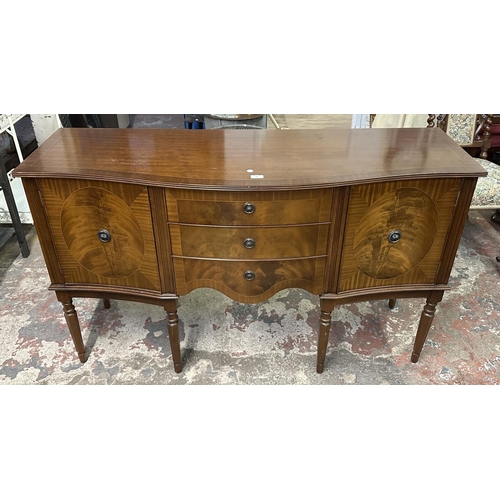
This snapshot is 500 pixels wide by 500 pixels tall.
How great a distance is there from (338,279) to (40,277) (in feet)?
5.80

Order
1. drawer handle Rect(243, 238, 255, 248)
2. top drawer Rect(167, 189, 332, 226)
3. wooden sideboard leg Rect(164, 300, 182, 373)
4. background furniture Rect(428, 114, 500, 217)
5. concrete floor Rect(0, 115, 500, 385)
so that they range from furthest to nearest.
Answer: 1. background furniture Rect(428, 114, 500, 217)
2. concrete floor Rect(0, 115, 500, 385)
3. wooden sideboard leg Rect(164, 300, 182, 373)
4. drawer handle Rect(243, 238, 255, 248)
5. top drawer Rect(167, 189, 332, 226)

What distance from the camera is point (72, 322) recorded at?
215 centimetres

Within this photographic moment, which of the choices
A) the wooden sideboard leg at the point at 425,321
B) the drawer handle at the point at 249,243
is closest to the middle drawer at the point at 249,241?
the drawer handle at the point at 249,243

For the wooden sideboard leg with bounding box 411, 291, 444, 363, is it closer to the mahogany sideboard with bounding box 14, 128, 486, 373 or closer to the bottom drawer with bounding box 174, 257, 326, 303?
the mahogany sideboard with bounding box 14, 128, 486, 373

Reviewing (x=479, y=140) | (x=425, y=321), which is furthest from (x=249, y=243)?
(x=479, y=140)

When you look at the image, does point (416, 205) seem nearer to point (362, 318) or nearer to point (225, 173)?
point (225, 173)

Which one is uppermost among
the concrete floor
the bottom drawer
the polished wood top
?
the polished wood top

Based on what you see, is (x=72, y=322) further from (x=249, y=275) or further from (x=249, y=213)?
(x=249, y=213)

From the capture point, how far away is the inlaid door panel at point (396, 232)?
68.5 inches

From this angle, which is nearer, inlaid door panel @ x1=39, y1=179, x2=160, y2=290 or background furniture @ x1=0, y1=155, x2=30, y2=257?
inlaid door panel @ x1=39, y1=179, x2=160, y2=290

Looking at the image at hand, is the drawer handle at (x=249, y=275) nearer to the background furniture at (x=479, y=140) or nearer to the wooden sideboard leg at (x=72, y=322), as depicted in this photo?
the wooden sideboard leg at (x=72, y=322)

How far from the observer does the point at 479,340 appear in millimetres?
2348

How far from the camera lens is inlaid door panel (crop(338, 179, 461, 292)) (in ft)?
5.71

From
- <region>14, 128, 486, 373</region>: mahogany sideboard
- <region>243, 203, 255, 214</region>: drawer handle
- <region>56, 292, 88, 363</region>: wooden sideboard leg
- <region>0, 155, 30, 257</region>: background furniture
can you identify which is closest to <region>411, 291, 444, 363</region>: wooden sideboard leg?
<region>14, 128, 486, 373</region>: mahogany sideboard
